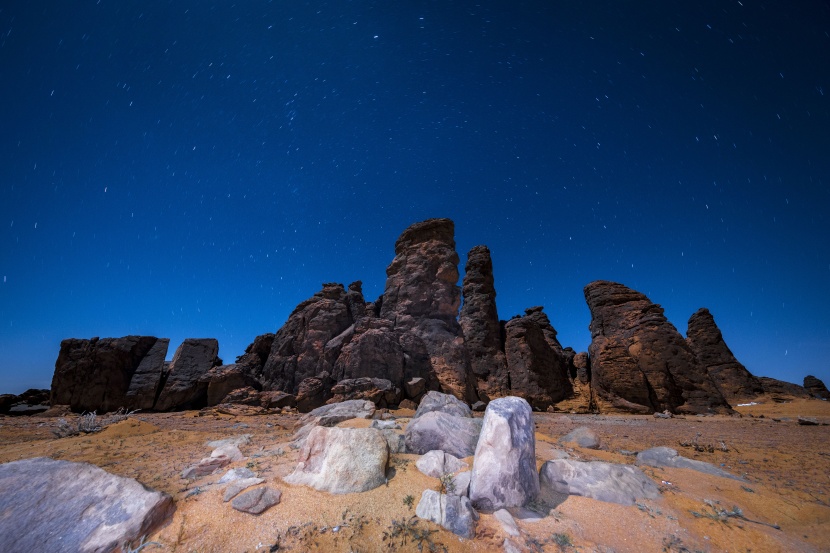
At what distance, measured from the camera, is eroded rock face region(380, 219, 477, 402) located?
22.5 meters

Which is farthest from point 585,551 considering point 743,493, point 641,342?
point 641,342

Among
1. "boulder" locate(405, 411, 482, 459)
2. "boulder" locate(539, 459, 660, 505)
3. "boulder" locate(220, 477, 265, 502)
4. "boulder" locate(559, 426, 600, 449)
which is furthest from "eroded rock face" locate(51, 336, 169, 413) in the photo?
"boulder" locate(539, 459, 660, 505)

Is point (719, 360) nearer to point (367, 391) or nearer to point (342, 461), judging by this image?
point (367, 391)

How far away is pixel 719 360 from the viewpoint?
36.3m

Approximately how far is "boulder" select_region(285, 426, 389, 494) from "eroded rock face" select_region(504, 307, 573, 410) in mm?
25383

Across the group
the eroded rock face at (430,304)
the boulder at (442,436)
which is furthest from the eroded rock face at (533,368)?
the boulder at (442,436)

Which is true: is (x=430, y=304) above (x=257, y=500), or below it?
above

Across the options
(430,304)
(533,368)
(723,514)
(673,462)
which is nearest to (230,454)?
(723,514)

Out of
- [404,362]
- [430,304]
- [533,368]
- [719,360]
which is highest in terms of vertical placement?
[430,304]

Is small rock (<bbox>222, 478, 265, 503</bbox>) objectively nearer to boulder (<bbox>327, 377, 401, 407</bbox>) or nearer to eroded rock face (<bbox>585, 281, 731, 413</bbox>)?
boulder (<bbox>327, 377, 401, 407</bbox>)

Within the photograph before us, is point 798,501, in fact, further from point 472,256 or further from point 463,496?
point 472,256

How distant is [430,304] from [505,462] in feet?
73.3

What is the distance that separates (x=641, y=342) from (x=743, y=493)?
2246cm

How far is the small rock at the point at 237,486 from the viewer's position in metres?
4.67
